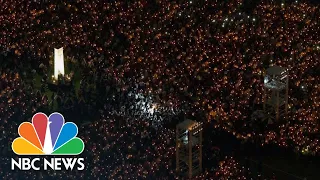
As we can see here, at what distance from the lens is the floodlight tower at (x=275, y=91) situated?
15898mm

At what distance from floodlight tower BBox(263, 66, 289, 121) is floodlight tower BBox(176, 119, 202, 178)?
2.31m

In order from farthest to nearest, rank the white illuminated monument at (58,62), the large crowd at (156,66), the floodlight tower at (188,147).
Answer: the white illuminated monument at (58,62), the large crowd at (156,66), the floodlight tower at (188,147)

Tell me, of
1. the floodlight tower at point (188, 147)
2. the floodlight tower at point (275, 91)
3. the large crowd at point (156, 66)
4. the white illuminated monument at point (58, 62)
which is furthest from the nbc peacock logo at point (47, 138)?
the floodlight tower at point (275, 91)

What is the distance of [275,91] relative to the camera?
52.9ft

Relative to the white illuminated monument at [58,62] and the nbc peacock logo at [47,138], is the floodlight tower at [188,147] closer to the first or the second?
the nbc peacock logo at [47,138]

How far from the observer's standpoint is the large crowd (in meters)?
14.7

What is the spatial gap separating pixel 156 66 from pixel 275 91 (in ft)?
9.18

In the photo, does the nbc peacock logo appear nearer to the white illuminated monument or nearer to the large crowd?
the large crowd

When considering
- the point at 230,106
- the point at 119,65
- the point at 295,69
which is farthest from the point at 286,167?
the point at 119,65

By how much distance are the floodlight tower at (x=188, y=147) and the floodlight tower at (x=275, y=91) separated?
2.31 m

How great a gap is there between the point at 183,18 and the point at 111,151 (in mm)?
5910

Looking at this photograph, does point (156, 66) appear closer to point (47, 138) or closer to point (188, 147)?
point (188, 147)

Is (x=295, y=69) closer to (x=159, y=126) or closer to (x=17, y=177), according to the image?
(x=159, y=126)

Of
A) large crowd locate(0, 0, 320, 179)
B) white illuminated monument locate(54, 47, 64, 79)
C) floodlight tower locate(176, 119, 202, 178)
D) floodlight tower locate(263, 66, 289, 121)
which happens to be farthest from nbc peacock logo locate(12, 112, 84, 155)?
floodlight tower locate(263, 66, 289, 121)
